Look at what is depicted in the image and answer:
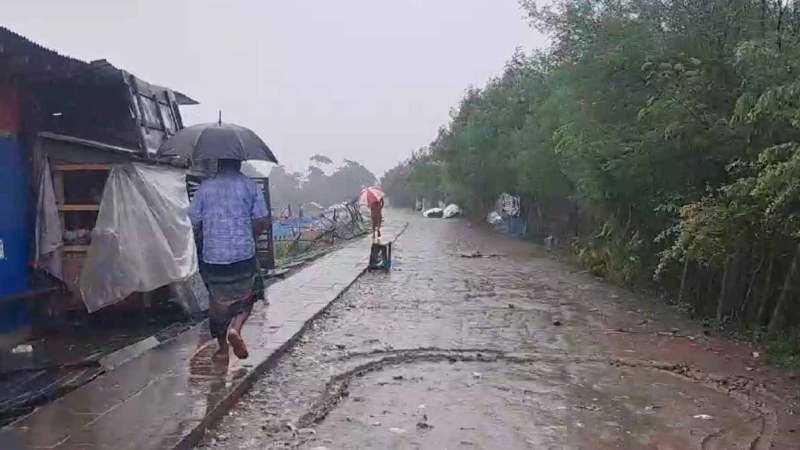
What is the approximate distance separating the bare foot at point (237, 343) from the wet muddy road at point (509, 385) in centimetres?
36

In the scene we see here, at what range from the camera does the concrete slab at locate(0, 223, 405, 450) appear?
4.91m

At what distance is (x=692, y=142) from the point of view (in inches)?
413

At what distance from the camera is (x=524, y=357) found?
8516mm

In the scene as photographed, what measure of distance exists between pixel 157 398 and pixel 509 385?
3055mm

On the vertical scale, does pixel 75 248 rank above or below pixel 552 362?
above

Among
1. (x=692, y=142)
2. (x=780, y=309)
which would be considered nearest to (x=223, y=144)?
(x=692, y=142)

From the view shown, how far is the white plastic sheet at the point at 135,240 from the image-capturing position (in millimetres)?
9070

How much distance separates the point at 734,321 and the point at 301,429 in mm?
7245

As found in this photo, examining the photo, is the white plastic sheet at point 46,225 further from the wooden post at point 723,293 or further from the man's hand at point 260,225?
the wooden post at point 723,293

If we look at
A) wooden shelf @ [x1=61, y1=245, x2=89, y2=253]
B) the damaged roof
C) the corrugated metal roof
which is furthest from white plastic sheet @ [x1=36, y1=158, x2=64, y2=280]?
the corrugated metal roof

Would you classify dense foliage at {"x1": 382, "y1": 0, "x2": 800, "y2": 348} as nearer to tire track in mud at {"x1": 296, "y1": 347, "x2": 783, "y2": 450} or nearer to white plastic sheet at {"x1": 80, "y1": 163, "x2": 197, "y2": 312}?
tire track in mud at {"x1": 296, "y1": 347, "x2": 783, "y2": 450}

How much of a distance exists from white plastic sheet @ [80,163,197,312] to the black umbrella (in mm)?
1583

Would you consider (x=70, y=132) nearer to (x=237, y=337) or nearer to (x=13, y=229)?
(x=13, y=229)

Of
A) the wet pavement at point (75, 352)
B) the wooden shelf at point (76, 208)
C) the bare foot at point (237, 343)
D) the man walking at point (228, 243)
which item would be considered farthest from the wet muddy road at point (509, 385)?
the wooden shelf at point (76, 208)
